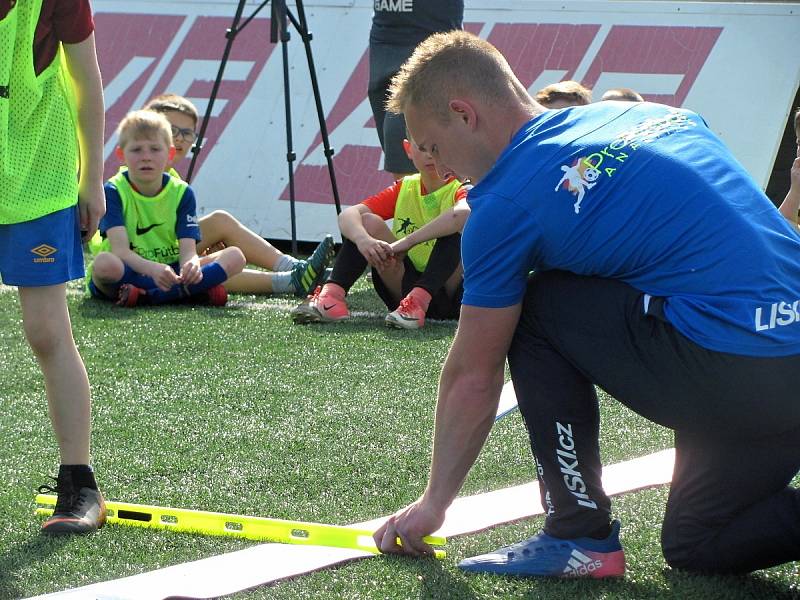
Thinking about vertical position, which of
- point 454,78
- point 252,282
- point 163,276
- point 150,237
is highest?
point 454,78

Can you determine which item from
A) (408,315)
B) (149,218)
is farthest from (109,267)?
(408,315)

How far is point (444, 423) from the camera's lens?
2.29 m

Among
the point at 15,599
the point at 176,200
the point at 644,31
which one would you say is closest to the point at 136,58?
the point at 176,200

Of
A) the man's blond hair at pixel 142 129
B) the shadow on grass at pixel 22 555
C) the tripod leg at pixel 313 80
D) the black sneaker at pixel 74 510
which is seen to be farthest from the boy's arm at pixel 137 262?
the shadow on grass at pixel 22 555

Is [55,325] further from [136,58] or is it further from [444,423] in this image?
[136,58]

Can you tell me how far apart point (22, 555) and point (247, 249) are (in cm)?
380

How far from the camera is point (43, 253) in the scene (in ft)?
8.48

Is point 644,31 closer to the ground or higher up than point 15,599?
higher up

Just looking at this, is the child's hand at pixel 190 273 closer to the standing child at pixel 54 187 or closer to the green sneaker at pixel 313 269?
the green sneaker at pixel 313 269

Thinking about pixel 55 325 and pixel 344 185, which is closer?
pixel 55 325

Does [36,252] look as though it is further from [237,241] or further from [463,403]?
[237,241]

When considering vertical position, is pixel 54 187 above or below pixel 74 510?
above

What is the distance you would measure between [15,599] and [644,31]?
5.94 metres

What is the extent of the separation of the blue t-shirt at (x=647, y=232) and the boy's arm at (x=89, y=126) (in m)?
1.04
